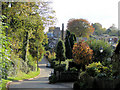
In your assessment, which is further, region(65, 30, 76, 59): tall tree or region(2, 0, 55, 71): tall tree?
region(65, 30, 76, 59): tall tree

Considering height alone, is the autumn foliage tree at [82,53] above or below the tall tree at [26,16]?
below

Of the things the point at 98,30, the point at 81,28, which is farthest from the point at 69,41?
the point at 98,30

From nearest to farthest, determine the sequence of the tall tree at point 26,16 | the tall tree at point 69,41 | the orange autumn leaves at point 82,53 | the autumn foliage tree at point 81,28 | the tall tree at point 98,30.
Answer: the orange autumn leaves at point 82,53
the tall tree at point 26,16
the tall tree at point 69,41
the autumn foliage tree at point 81,28
the tall tree at point 98,30

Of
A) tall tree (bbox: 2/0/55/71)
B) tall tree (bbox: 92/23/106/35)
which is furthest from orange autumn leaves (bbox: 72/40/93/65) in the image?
tall tree (bbox: 92/23/106/35)

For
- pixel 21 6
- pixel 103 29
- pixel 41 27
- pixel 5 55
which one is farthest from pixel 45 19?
pixel 103 29

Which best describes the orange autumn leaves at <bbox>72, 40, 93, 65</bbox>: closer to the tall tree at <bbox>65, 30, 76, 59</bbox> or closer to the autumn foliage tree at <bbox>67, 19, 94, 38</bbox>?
the tall tree at <bbox>65, 30, 76, 59</bbox>

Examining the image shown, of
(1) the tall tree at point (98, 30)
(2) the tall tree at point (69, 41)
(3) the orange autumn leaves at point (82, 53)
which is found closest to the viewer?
(3) the orange autumn leaves at point (82, 53)

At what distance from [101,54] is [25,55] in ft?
33.9

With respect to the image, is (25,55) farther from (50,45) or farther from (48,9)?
(50,45)

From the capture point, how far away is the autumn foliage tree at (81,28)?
181 ft

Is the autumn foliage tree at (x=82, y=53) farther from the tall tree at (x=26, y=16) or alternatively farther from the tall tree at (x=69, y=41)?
the tall tree at (x=69, y=41)

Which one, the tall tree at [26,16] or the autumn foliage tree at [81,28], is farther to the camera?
the autumn foliage tree at [81,28]

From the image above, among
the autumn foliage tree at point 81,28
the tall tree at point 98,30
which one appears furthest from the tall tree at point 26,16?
the tall tree at point 98,30

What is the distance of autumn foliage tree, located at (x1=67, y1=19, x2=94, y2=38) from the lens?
55.0 m
